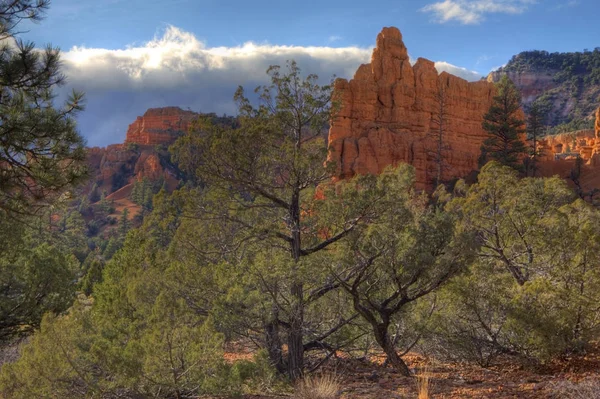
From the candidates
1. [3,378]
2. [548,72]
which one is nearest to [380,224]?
[3,378]

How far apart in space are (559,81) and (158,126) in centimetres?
11886

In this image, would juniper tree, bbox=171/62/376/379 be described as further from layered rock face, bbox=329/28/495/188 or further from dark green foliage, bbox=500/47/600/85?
dark green foliage, bbox=500/47/600/85

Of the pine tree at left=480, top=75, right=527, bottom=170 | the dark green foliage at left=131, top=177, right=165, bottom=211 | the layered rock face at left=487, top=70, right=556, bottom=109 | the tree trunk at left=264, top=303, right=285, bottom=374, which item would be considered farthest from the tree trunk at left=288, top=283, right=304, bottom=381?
the layered rock face at left=487, top=70, right=556, bottom=109

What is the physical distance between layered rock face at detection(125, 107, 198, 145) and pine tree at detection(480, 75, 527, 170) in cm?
7778

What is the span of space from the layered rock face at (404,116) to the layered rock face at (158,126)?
227ft

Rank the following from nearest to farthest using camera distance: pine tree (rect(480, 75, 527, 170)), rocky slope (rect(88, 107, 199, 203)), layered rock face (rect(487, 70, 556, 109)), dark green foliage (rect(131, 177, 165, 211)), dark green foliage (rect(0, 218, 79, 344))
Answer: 1. dark green foliage (rect(0, 218, 79, 344))
2. pine tree (rect(480, 75, 527, 170))
3. dark green foliage (rect(131, 177, 165, 211))
4. rocky slope (rect(88, 107, 199, 203))
5. layered rock face (rect(487, 70, 556, 109))

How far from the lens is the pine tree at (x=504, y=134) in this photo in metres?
39.1

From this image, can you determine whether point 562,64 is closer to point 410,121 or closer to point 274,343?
point 410,121

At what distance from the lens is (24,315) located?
14258 mm

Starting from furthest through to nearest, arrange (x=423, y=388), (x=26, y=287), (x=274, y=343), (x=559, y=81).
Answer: (x=559, y=81), (x=26, y=287), (x=274, y=343), (x=423, y=388)

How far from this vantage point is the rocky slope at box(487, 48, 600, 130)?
413 feet

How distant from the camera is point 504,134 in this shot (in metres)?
40.8

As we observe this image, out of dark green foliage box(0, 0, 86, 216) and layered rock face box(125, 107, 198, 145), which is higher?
layered rock face box(125, 107, 198, 145)

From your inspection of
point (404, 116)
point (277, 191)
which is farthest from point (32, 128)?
point (404, 116)
